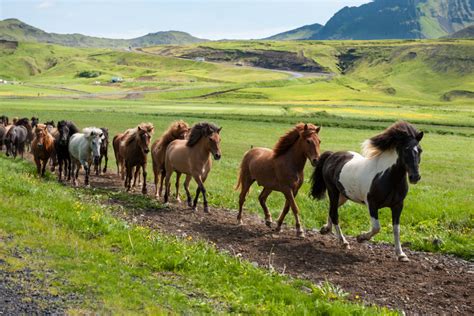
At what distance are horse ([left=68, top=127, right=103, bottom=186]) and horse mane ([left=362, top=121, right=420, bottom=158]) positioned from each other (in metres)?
11.9

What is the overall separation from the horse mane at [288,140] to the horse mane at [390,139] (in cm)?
204

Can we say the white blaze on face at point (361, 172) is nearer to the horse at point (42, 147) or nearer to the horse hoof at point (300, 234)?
the horse hoof at point (300, 234)

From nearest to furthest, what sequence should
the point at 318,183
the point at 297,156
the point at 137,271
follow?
the point at 137,271, the point at 297,156, the point at 318,183

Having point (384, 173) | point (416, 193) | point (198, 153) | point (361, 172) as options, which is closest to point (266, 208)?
point (198, 153)

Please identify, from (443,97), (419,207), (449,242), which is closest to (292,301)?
(449,242)

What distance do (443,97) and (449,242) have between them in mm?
159859

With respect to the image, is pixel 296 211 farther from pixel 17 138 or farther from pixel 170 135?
pixel 17 138

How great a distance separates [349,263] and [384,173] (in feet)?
7.35

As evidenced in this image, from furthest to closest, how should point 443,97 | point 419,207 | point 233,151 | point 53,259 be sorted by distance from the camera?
point 443,97 < point 233,151 < point 419,207 < point 53,259

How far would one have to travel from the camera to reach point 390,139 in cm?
1135

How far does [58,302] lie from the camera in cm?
719

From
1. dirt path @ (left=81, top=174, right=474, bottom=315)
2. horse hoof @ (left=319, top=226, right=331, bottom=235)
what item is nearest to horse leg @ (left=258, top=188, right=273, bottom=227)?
dirt path @ (left=81, top=174, right=474, bottom=315)

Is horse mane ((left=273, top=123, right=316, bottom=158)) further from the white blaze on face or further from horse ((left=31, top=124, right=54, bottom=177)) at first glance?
horse ((left=31, top=124, right=54, bottom=177))

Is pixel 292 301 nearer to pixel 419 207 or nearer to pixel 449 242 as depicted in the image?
pixel 449 242
